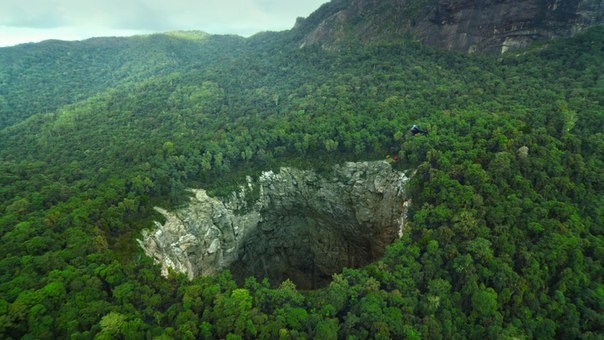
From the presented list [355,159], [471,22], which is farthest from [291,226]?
[471,22]

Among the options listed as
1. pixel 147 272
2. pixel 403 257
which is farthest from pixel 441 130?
pixel 147 272

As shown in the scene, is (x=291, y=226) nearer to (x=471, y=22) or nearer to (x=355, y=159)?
(x=355, y=159)

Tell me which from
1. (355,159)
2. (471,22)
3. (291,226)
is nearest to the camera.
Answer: (355,159)

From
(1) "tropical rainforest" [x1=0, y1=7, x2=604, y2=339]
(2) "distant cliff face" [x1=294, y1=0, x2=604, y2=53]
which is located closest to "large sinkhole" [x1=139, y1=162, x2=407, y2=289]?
(1) "tropical rainforest" [x1=0, y1=7, x2=604, y2=339]

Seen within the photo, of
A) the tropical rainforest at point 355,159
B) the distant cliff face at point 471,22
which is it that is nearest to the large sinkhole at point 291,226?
the tropical rainforest at point 355,159

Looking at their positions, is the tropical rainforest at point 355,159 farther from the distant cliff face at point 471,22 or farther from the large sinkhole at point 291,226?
the distant cliff face at point 471,22

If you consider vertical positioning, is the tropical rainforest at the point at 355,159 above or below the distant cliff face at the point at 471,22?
below
